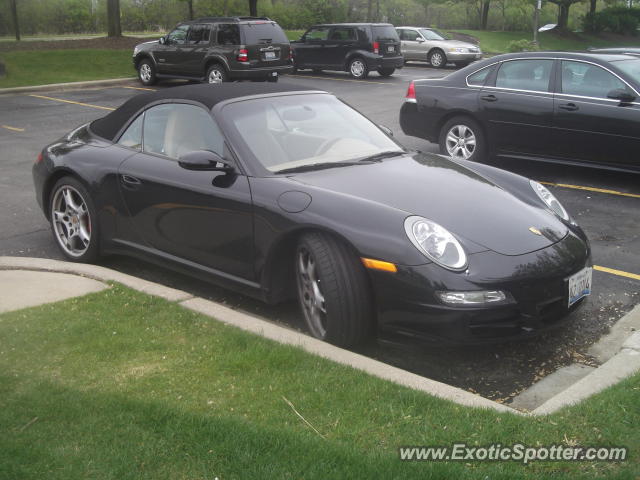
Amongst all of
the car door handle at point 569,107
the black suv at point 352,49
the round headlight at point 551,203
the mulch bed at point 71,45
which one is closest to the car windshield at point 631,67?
the car door handle at point 569,107

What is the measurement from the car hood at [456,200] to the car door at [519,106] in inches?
169

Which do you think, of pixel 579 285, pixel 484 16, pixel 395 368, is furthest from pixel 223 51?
pixel 484 16

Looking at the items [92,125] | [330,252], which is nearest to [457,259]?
[330,252]

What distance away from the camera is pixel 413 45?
2936 centimetres

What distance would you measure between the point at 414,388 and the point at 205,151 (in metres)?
2.25

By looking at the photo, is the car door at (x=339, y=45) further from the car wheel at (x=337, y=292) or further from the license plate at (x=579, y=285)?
the car wheel at (x=337, y=292)

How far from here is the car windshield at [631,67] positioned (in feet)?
30.3

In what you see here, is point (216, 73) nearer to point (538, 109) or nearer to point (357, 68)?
point (357, 68)

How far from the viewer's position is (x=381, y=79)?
2348 centimetres

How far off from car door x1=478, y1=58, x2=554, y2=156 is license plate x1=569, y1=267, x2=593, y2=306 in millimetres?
4873

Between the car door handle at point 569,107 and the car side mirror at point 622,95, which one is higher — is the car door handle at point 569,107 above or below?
below

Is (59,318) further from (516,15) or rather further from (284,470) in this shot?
(516,15)

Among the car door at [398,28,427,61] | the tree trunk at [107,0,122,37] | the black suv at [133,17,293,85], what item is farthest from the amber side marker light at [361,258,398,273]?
the tree trunk at [107,0,122,37]

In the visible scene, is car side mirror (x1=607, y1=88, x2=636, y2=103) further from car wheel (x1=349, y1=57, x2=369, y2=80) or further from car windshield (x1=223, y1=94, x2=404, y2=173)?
car wheel (x1=349, y1=57, x2=369, y2=80)
